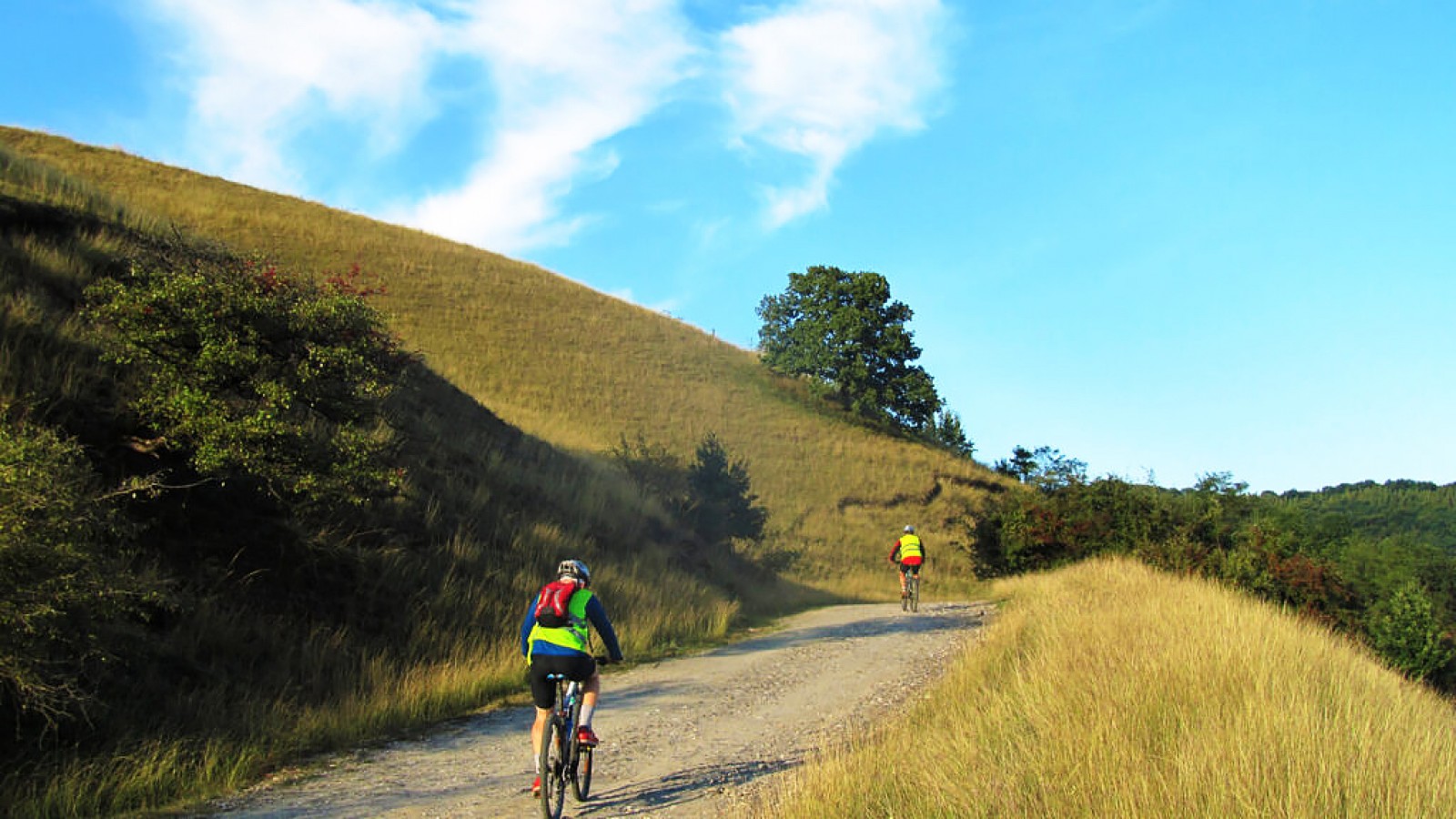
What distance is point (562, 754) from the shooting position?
21.0 feet

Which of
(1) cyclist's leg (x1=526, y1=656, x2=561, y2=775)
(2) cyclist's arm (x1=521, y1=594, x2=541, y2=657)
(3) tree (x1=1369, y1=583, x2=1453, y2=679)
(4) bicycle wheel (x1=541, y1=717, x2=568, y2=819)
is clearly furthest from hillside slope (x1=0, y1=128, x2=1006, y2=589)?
(4) bicycle wheel (x1=541, y1=717, x2=568, y2=819)

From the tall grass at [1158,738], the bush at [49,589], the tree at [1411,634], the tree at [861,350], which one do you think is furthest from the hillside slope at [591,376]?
the bush at [49,589]

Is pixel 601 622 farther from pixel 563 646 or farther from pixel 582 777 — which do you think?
pixel 582 777

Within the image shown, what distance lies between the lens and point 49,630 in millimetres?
6266

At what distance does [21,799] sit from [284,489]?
4974 mm

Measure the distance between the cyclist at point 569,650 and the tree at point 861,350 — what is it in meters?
55.5

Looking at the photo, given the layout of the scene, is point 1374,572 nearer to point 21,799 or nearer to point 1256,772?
point 1256,772

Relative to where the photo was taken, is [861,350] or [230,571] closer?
[230,571]

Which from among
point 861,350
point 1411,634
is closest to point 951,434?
point 861,350

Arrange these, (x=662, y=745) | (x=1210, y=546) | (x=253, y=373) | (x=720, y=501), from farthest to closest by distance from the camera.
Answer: (x=720, y=501) → (x=1210, y=546) → (x=253, y=373) → (x=662, y=745)

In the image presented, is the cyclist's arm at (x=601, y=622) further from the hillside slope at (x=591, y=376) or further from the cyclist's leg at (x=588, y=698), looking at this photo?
the hillside slope at (x=591, y=376)

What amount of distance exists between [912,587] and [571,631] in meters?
16.5

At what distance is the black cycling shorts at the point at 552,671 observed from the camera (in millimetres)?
6680

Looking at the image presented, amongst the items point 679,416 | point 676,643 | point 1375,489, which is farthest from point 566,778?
point 1375,489
